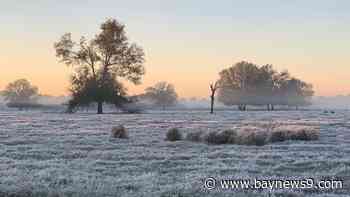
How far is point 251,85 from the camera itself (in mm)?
111438

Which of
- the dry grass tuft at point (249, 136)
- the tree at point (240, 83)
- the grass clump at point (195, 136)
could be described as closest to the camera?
the dry grass tuft at point (249, 136)

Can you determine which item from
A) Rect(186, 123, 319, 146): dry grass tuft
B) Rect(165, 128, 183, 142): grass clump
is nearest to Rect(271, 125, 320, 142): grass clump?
Rect(186, 123, 319, 146): dry grass tuft

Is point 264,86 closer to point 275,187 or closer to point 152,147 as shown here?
point 152,147

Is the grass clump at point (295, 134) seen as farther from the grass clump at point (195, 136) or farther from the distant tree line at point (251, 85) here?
the distant tree line at point (251, 85)

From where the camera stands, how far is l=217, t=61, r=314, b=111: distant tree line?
111375 millimetres

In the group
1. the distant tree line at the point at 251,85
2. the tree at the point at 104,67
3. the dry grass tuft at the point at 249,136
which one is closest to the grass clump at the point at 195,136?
the dry grass tuft at the point at 249,136

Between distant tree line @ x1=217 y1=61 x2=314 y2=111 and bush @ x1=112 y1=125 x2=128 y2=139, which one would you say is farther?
distant tree line @ x1=217 y1=61 x2=314 y2=111

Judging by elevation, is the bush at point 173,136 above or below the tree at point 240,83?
below

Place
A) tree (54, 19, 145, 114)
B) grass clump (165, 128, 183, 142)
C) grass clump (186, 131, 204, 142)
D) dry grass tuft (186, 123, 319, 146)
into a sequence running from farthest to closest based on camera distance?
tree (54, 19, 145, 114) < grass clump (165, 128, 183, 142) < grass clump (186, 131, 204, 142) < dry grass tuft (186, 123, 319, 146)

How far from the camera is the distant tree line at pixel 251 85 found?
111 metres

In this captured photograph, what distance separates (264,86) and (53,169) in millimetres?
102343

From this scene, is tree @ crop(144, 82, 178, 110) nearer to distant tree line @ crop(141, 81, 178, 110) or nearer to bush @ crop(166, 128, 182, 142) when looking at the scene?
distant tree line @ crop(141, 81, 178, 110)

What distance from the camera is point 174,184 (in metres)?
12.1

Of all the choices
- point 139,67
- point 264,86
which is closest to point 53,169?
point 139,67
